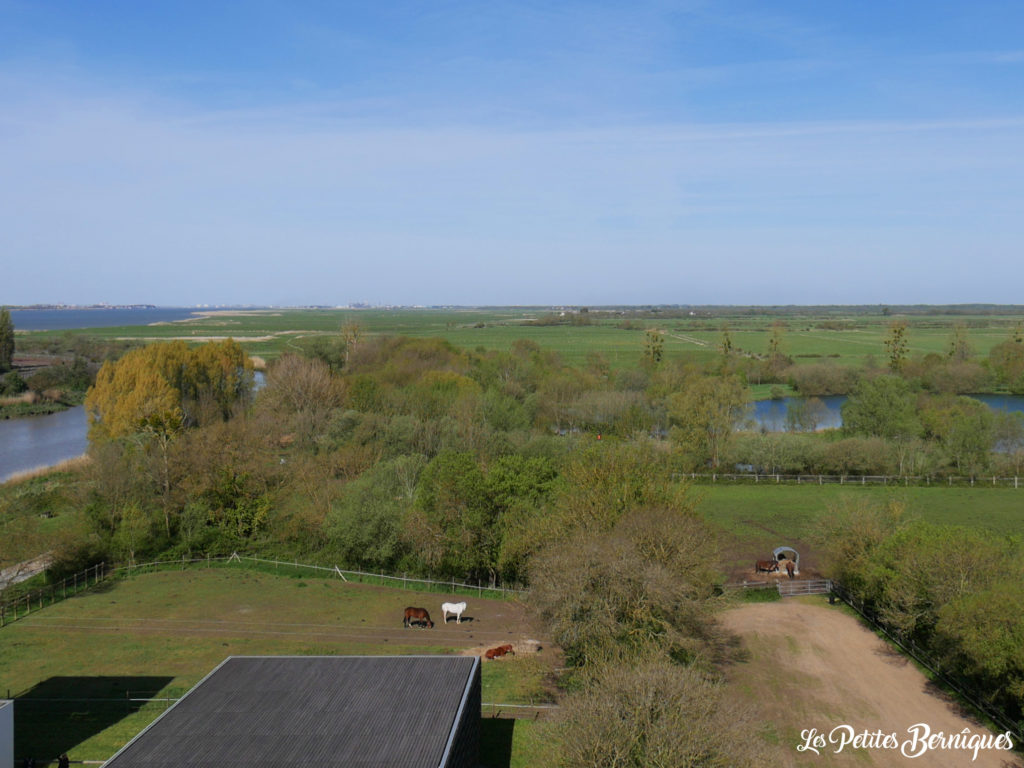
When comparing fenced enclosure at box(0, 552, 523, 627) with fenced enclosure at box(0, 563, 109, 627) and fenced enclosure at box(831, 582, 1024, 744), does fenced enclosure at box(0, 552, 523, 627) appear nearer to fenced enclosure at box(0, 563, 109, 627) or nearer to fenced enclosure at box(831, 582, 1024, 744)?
fenced enclosure at box(0, 563, 109, 627)

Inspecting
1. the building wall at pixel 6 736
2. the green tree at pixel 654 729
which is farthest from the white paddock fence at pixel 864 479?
the building wall at pixel 6 736

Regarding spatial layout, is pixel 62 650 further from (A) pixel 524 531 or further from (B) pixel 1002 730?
(B) pixel 1002 730

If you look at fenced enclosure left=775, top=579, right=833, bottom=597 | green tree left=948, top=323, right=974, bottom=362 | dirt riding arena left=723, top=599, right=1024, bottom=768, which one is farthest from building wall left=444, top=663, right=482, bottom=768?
green tree left=948, top=323, right=974, bottom=362

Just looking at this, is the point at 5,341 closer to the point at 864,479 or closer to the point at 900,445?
the point at 864,479

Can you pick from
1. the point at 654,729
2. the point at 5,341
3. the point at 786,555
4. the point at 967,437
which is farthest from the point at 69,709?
the point at 5,341

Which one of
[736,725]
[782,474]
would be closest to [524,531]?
[736,725]

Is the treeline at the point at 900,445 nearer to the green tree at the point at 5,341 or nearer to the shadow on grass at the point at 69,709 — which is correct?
the shadow on grass at the point at 69,709
